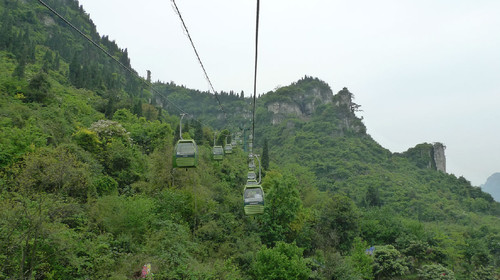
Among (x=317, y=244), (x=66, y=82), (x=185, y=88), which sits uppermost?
(x=185, y=88)

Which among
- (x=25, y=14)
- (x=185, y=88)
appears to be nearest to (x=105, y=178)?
(x=25, y=14)

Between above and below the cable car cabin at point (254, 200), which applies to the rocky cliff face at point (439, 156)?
above

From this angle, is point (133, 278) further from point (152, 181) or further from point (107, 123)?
point (107, 123)

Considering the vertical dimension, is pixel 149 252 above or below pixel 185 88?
below

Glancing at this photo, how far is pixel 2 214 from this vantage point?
1033 cm

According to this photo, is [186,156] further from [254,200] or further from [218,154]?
[218,154]

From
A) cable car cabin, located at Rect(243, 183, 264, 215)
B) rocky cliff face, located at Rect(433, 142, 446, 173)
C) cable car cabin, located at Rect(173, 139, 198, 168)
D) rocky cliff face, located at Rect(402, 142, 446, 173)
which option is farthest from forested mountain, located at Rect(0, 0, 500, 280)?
rocky cliff face, located at Rect(433, 142, 446, 173)

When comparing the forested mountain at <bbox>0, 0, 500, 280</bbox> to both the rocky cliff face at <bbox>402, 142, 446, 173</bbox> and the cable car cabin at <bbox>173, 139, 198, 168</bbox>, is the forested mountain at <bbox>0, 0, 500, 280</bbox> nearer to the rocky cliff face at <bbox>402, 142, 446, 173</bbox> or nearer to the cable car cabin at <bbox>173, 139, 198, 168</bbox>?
the cable car cabin at <bbox>173, 139, 198, 168</bbox>

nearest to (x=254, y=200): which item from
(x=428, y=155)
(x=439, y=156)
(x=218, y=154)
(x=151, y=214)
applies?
(x=151, y=214)

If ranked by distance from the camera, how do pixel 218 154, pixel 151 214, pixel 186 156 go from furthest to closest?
pixel 218 154 → pixel 151 214 → pixel 186 156

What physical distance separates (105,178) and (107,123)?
7.68m

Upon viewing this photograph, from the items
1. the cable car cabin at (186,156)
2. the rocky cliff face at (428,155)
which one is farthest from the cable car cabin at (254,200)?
the rocky cliff face at (428,155)

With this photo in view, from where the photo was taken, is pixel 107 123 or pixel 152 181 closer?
pixel 152 181

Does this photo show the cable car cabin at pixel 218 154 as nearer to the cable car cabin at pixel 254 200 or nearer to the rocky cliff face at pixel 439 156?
the cable car cabin at pixel 254 200
